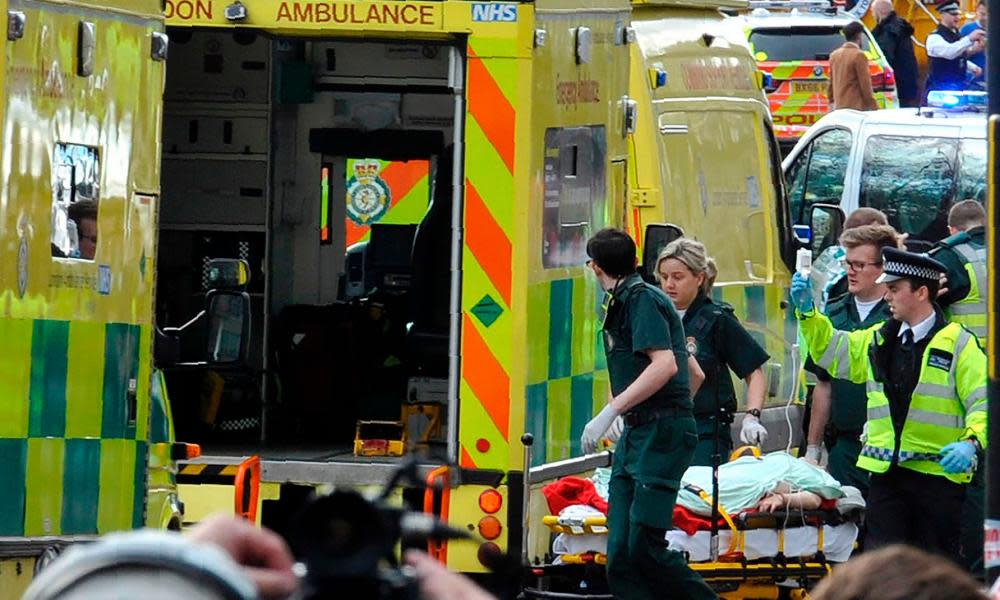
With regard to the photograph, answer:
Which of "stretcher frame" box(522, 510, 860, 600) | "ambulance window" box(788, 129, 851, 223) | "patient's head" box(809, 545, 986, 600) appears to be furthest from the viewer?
"ambulance window" box(788, 129, 851, 223)

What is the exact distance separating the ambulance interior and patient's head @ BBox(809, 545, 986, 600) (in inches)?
293

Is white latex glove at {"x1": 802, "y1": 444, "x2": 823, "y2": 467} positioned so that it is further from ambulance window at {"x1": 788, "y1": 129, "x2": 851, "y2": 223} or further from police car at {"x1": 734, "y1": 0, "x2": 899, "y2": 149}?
police car at {"x1": 734, "y1": 0, "x2": 899, "y2": 149}

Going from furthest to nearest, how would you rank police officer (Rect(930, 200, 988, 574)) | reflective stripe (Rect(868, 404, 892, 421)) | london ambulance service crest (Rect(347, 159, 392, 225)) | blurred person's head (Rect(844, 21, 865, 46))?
blurred person's head (Rect(844, 21, 865, 46)) < london ambulance service crest (Rect(347, 159, 392, 225)) < police officer (Rect(930, 200, 988, 574)) < reflective stripe (Rect(868, 404, 892, 421))

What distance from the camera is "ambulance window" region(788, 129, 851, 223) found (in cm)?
1533

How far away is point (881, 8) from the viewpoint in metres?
25.5

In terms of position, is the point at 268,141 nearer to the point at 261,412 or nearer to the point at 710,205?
the point at 261,412

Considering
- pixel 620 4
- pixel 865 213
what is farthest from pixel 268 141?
pixel 865 213

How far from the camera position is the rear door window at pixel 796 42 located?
2309cm

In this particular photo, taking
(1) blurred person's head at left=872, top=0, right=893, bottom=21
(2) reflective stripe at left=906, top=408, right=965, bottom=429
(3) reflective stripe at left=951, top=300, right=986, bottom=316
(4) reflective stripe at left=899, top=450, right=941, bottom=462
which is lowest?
(4) reflective stripe at left=899, top=450, right=941, bottom=462

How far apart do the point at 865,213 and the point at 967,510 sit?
2492 mm

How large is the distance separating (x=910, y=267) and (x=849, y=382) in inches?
73.7

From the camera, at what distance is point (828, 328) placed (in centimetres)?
866

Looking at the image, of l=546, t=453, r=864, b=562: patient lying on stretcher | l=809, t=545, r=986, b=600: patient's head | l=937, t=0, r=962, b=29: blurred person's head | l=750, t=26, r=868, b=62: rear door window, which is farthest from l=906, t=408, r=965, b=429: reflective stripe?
l=937, t=0, r=962, b=29: blurred person's head

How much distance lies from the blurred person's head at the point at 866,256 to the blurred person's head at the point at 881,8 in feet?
51.6
